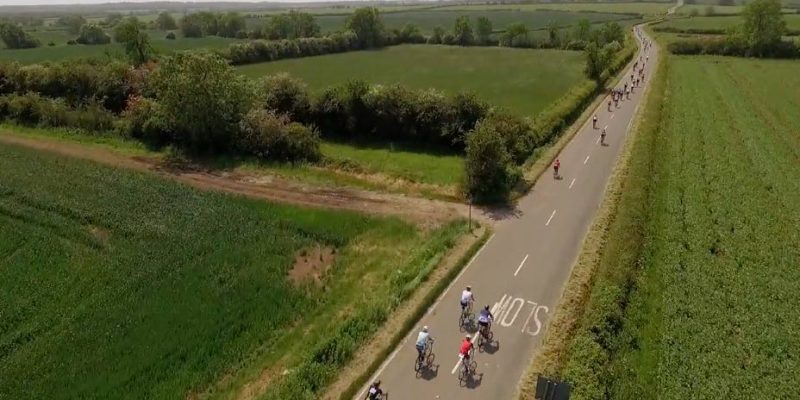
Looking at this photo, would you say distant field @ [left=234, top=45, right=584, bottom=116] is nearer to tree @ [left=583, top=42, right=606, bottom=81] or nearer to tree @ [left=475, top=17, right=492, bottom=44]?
tree @ [left=583, top=42, right=606, bottom=81]

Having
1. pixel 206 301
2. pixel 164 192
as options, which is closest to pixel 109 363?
pixel 206 301

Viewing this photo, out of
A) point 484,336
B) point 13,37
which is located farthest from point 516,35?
point 13,37

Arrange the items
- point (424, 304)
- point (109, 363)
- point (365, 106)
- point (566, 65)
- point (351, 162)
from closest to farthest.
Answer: point (109, 363), point (424, 304), point (351, 162), point (365, 106), point (566, 65)

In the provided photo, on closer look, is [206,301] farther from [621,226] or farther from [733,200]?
[733,200]

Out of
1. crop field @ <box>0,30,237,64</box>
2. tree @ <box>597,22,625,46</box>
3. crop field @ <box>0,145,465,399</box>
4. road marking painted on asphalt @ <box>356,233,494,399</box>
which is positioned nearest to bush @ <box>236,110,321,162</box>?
crop field @ <box>0,145,465,399</box>

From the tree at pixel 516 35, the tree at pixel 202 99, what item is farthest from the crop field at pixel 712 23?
the tree at pixel 202 99

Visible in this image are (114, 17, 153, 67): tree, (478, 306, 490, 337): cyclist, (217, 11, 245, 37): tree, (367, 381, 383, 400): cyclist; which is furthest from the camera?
(217, 11, 245, 37): tree

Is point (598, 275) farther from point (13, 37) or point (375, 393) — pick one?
point (13, 37)
